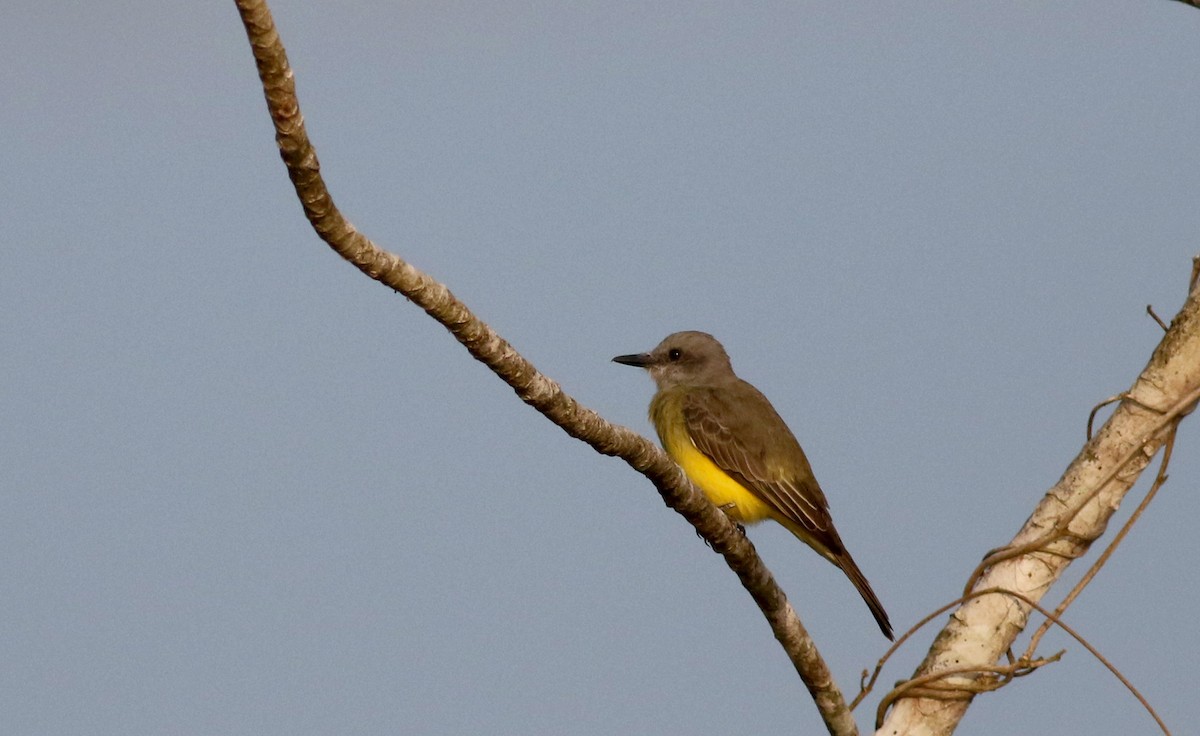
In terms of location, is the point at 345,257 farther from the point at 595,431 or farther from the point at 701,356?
the point at 701,356

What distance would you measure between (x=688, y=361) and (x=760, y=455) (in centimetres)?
150

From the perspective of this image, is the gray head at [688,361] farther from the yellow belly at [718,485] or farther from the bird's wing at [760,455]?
the yellow belly at [718,485]

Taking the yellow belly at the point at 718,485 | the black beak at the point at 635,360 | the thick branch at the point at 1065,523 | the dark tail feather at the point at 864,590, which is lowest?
the thick branch at the point at 1065,523

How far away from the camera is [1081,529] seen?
448 cm

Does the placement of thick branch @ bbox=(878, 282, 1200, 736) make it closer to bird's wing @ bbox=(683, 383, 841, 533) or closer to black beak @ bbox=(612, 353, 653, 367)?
bird's wing @ bbox=(683, 383, 841, 533)

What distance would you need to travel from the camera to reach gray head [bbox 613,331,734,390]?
10273mm

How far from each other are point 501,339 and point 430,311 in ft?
0.89

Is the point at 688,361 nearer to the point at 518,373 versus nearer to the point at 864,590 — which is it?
Result: the point at 864,590

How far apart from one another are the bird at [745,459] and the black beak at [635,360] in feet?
1.73

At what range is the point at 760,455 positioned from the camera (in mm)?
8984

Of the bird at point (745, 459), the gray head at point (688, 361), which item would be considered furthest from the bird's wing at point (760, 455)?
the gray head at point (688, 361)

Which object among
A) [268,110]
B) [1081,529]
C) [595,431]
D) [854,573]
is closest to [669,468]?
[595,431]

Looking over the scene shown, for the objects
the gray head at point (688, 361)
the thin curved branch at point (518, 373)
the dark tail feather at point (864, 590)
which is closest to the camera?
the thin curved branch at point (518, 373)

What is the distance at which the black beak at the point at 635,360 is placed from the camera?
10.4 m
